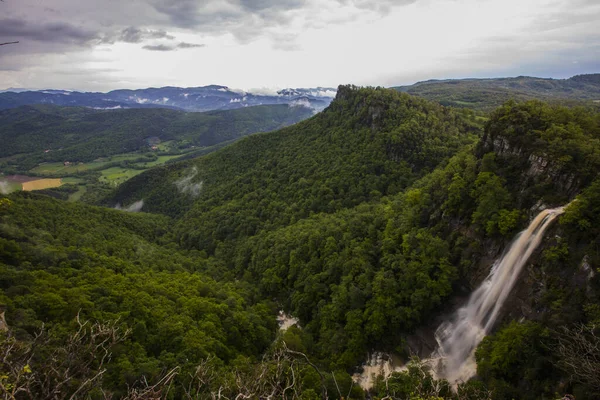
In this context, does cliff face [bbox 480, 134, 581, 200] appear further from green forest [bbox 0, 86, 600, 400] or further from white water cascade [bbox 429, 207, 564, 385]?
white water cascade [bbox 429, 207, 564, 385]

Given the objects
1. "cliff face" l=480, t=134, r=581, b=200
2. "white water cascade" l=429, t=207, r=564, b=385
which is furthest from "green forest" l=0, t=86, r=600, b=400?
"white water cascade" l=429, t=207, r=564, b=385

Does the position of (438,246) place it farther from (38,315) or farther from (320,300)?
(38,315)

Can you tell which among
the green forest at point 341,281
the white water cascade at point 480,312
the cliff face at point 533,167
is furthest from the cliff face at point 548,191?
the white water cascade at point 480,312

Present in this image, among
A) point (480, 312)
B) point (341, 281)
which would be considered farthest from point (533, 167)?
point (341, 281)

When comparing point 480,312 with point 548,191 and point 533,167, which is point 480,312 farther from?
point 533,167

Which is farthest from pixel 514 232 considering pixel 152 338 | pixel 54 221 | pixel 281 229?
Result: pixel 54 221

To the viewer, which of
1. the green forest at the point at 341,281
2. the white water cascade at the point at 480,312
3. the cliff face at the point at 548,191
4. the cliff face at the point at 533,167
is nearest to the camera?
the green forest at the point at 341,281

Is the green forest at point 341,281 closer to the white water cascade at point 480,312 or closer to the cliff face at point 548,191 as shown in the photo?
the cliff face at point 548,191
